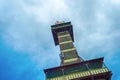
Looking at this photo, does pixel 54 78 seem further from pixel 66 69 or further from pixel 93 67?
pixel 93 67

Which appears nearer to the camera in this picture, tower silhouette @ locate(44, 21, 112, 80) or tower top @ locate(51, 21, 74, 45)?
tower silhouette @ locate(44, 21, 112, 80)

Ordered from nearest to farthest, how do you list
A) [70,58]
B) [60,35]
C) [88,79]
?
1. [88,79]
2. [70,58]
3. [60,35]

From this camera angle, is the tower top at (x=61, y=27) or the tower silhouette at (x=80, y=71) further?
the tower top at (x=61, y=27)

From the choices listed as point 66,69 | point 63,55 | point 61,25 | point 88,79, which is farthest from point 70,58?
point 61,25

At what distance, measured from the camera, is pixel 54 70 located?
28609mm

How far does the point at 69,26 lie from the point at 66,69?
16.4 meters

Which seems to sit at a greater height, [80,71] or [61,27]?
[61,27]

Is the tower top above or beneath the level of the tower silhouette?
above

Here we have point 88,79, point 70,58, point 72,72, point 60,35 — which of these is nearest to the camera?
point 88,79

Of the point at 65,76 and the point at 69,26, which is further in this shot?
the point at 69,26

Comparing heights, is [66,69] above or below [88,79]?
above

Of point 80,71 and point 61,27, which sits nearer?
point 80,71

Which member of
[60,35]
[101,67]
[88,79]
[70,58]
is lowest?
[88,79]

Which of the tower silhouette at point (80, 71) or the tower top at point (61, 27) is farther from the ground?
the tower top at point (61, 27)
